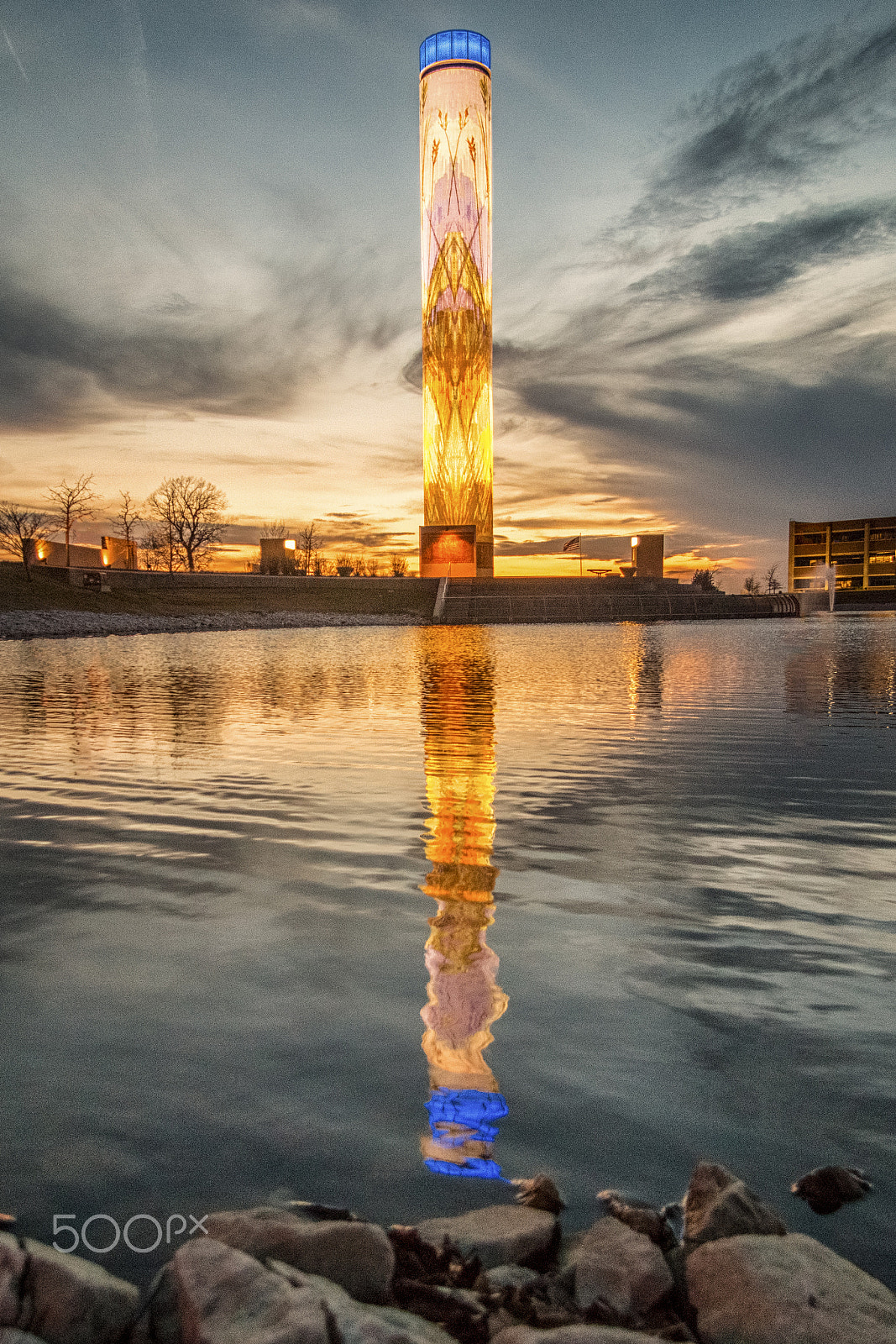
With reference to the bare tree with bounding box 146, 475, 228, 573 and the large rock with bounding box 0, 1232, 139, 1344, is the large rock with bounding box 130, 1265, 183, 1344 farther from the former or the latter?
the bare tree with bounding box 146, 475, 228, 573

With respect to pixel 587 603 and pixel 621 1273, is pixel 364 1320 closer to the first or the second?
pixel 621 1273

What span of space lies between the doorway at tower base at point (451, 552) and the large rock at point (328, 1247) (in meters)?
73.1

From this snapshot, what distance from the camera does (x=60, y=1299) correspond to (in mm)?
1777

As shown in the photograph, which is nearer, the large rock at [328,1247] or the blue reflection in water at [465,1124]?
the large rock at [328,1247]

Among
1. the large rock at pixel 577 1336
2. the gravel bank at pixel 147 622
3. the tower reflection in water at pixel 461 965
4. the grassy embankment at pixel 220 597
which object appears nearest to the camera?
the large rock at pixel 577 1336

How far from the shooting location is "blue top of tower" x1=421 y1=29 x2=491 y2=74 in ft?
249

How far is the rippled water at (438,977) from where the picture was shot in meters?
2.34

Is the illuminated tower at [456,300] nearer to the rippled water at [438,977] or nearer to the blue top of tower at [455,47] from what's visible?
the blue top of tower at [455,47]

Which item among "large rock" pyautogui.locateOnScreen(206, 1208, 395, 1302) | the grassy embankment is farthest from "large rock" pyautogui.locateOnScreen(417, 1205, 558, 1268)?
the grassy embankment

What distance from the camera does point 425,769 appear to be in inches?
314

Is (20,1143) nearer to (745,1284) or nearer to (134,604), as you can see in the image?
(745,1284)

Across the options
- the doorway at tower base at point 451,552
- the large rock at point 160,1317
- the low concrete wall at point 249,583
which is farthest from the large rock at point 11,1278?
the doorway at tower base at point 451,552

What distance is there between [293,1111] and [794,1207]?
131 centimetres

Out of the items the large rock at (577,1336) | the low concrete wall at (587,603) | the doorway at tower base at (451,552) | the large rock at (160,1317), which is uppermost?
the doorway at tower base at (451,552)
